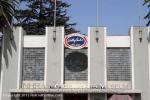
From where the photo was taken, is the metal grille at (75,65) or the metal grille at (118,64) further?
the metal grille at (75,65)

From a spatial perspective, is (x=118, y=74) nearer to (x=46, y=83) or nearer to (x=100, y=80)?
(x=100, y=80)

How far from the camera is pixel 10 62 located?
1706 inches

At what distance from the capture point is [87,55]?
43.7 meters

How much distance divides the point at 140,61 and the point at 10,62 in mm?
12874

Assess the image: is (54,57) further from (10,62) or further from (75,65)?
(10,62)

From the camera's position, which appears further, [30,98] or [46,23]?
[46,23]

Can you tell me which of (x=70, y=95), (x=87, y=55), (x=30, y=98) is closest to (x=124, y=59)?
(x=87, y=55)

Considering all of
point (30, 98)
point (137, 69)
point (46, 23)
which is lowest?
point (30, 98)

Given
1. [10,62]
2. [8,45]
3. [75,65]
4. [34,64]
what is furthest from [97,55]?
[8,45]

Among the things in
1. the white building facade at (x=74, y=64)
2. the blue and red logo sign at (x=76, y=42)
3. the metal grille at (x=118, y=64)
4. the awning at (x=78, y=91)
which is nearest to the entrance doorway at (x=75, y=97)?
the white building facade at (x=74, y=64)

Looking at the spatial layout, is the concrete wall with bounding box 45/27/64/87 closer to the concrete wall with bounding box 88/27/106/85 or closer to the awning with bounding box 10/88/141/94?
the awning with bounding box 10/88/141/94

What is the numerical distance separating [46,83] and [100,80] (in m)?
5.30

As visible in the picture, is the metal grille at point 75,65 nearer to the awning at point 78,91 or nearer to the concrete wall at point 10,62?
the awning at point 78,91

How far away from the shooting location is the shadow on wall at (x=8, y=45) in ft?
143
